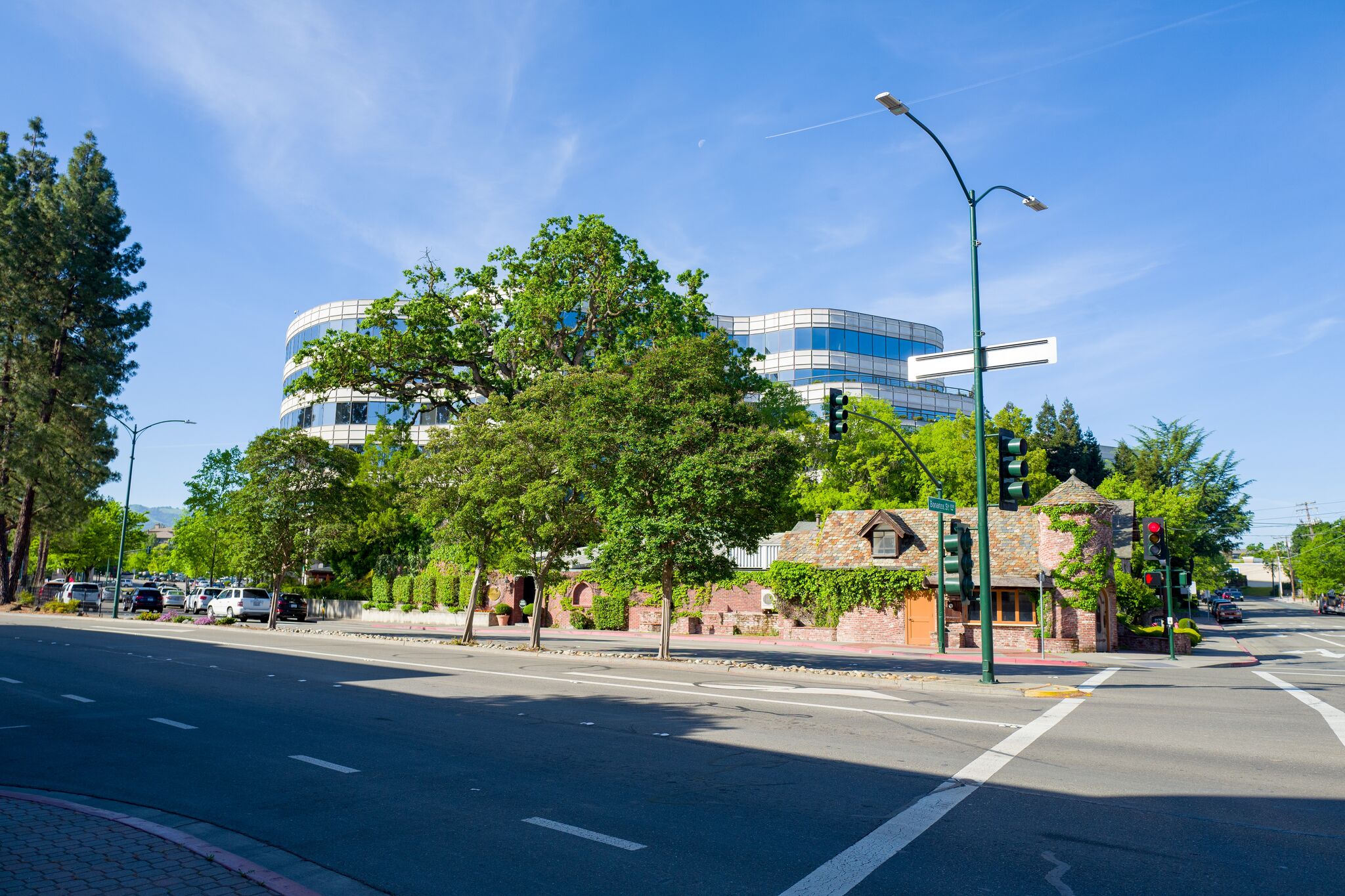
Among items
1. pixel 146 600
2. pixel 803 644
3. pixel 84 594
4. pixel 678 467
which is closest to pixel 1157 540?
pixel 678 467

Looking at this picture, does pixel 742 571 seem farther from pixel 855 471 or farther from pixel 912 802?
pixel 912 802

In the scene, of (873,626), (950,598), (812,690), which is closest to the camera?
(812,690)

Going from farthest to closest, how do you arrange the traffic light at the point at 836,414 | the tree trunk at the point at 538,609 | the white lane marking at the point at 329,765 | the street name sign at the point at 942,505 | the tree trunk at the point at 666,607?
the tree trunk at the point at 538,609 → the tree trunk at the point at 666,607 → the traffic light at the point at 836,414 → the street name sign at the point at 942,505 → the white lane marking at the point at 329,765

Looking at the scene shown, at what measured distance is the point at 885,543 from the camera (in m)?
35.2

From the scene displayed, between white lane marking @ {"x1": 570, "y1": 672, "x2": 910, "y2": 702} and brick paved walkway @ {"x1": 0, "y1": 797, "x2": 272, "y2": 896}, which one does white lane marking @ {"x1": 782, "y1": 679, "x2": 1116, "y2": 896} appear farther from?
white lane marking @ {"x1": 570, "y1": 672, "x2": 910, "y2": 702}

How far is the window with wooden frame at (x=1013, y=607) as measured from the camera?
3253 cm

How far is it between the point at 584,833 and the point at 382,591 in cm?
Answer: 5202

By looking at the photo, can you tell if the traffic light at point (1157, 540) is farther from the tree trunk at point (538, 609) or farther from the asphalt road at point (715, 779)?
the tree trunk at point (538, 609)

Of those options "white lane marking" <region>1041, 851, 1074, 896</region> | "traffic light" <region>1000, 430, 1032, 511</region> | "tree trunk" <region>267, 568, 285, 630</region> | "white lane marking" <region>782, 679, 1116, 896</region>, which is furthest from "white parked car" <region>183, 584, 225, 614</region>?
"white lane marking" <region>1041, 851, 1074, 896</region>

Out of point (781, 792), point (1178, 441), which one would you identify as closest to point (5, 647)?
point (781, 792)

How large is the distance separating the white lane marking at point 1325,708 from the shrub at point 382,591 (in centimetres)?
4686

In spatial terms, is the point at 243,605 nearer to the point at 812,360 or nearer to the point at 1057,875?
the point at 1057,875

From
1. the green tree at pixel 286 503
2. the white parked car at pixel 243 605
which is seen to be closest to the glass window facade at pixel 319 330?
the white parked car at pixel 243 605

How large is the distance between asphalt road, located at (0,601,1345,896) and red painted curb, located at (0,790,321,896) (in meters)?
0.47
